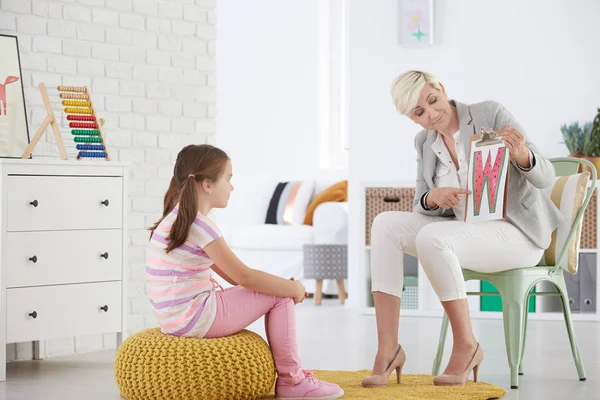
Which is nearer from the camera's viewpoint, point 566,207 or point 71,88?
point 566,207

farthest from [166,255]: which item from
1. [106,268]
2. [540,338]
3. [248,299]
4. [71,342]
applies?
[540,338]

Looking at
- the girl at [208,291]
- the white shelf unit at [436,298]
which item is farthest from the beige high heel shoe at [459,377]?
the white shelf unit at [436,298]

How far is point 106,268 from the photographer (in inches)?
129

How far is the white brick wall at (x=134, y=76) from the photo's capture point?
11.4 ft

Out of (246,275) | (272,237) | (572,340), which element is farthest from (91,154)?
(272,237)

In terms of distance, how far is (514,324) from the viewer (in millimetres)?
2736

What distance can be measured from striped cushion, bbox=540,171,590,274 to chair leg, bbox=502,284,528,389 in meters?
0.22

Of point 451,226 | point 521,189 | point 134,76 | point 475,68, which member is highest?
point 475,68

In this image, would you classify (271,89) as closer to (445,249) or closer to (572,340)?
(572,340)

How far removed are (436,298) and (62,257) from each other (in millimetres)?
2210

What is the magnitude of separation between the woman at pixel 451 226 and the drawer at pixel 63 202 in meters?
1.05

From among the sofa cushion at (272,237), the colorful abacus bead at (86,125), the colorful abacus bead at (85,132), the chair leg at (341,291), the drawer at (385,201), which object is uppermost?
the colorful abacus bead at (86,125)

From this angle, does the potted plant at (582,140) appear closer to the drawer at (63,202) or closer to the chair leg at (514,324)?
the chair leg at (514,324)

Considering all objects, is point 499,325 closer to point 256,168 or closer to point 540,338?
point 540,338
